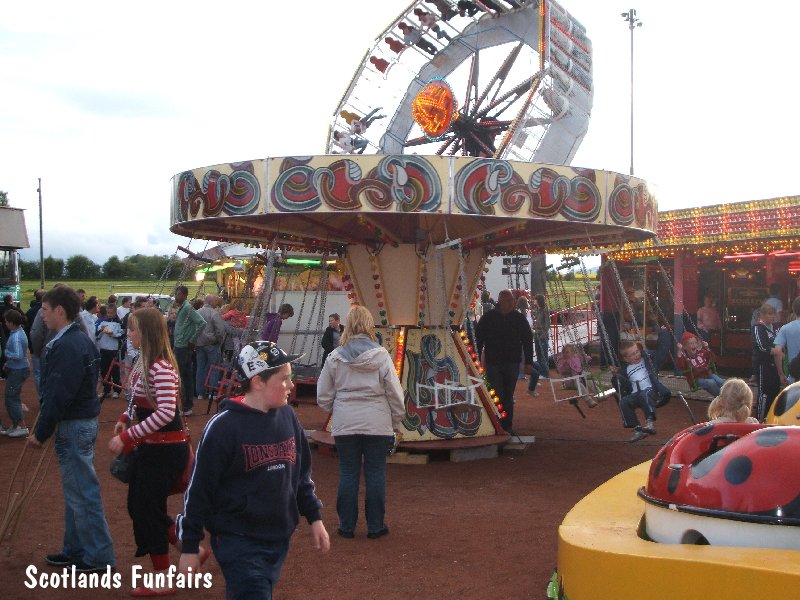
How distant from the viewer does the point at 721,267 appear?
18.4 meters

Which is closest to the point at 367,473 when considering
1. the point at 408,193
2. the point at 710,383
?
the point at 408,193

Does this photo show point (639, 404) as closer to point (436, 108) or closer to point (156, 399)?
point (436, 108)

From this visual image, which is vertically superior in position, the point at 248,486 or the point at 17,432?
the point at 248,486

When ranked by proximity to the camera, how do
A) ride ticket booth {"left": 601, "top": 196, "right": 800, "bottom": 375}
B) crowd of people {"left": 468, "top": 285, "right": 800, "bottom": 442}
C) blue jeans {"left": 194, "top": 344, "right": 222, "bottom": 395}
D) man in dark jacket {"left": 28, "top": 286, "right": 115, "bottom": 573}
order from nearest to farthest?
1. man in dark jacket {"left": 28, "top": 286, "right": 115, "bottom": 573}
2. crowd of people {"left": 468, "top": 285, "right": 800, "bottom": 442}
3. blue jeans {"left": 194, "top": 344, "right": 222, "bottom": 395}
4. ride ticket booth {"left": 601, "top": 196, "right": 800, "bottom": 375}

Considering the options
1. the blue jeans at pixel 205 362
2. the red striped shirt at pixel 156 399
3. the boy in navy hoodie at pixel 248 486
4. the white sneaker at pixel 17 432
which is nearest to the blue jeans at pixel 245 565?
the boy in navy hoodie at pixel 248 486

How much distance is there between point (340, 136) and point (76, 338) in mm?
16446

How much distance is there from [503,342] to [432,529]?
13.2 feet

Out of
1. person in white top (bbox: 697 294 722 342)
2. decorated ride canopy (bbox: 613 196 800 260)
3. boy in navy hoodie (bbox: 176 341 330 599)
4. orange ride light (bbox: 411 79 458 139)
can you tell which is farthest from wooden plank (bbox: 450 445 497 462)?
person in white top (bbox: 697 294 722 342)

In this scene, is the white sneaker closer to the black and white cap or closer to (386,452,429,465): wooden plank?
(386,452,429,465): wooden plank

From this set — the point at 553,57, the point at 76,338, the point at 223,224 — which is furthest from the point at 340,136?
the point at 76,338

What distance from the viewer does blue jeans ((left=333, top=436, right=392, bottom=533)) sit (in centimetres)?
627

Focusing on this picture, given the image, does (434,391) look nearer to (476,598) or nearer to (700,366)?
(700,366)

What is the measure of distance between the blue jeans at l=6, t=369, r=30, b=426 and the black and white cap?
773cm

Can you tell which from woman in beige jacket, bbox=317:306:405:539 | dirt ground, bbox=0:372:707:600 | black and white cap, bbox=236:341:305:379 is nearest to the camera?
black and white cap, bbox=236:341:305:379
